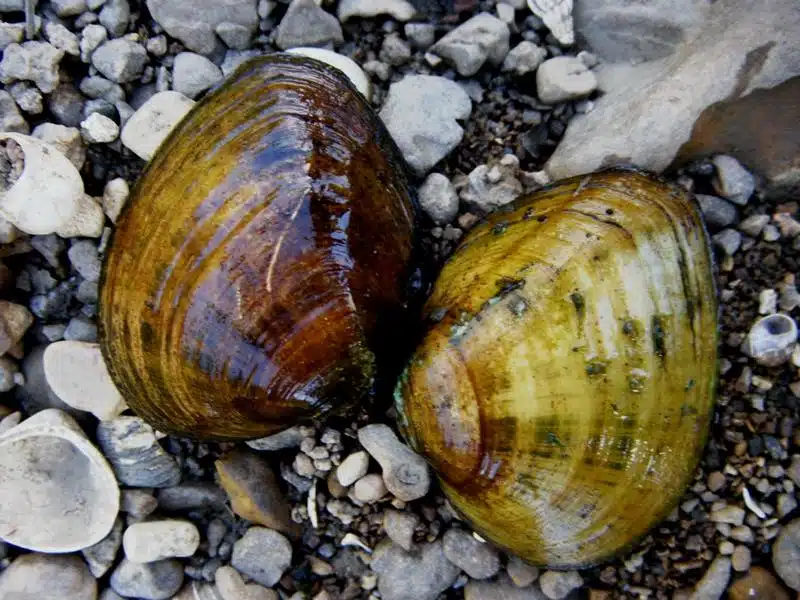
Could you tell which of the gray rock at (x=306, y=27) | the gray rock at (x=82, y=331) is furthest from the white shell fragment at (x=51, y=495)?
the gray rock at (x=306, y=27)

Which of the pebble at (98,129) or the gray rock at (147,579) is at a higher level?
the pebble at (98,129)

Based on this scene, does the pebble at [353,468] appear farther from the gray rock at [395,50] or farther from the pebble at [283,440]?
the gray rock at [395,50]

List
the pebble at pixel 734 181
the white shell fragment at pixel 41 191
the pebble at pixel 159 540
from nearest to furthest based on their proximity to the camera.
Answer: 1. the white shell fragment at pixel 41 191
2. the pebble at pixel 734 181
3. the pebble at pixel 159 540

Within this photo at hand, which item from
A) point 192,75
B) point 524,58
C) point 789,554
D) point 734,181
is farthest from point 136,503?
point 734,181

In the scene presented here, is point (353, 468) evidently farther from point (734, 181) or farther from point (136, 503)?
point (734, 181)

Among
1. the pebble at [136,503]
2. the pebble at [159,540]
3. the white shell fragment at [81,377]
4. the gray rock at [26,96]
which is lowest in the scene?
the pebble at [159,540]

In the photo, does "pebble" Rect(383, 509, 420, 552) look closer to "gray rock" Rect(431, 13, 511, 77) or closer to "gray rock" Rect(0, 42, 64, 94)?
"gray rock" Rect(431, 13, 511, 77)

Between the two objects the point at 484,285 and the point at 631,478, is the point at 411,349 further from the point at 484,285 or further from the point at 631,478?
the point at 631,478

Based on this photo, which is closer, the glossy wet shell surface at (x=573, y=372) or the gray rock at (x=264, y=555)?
the glossy wet shell surface at (x=573, y=372)
